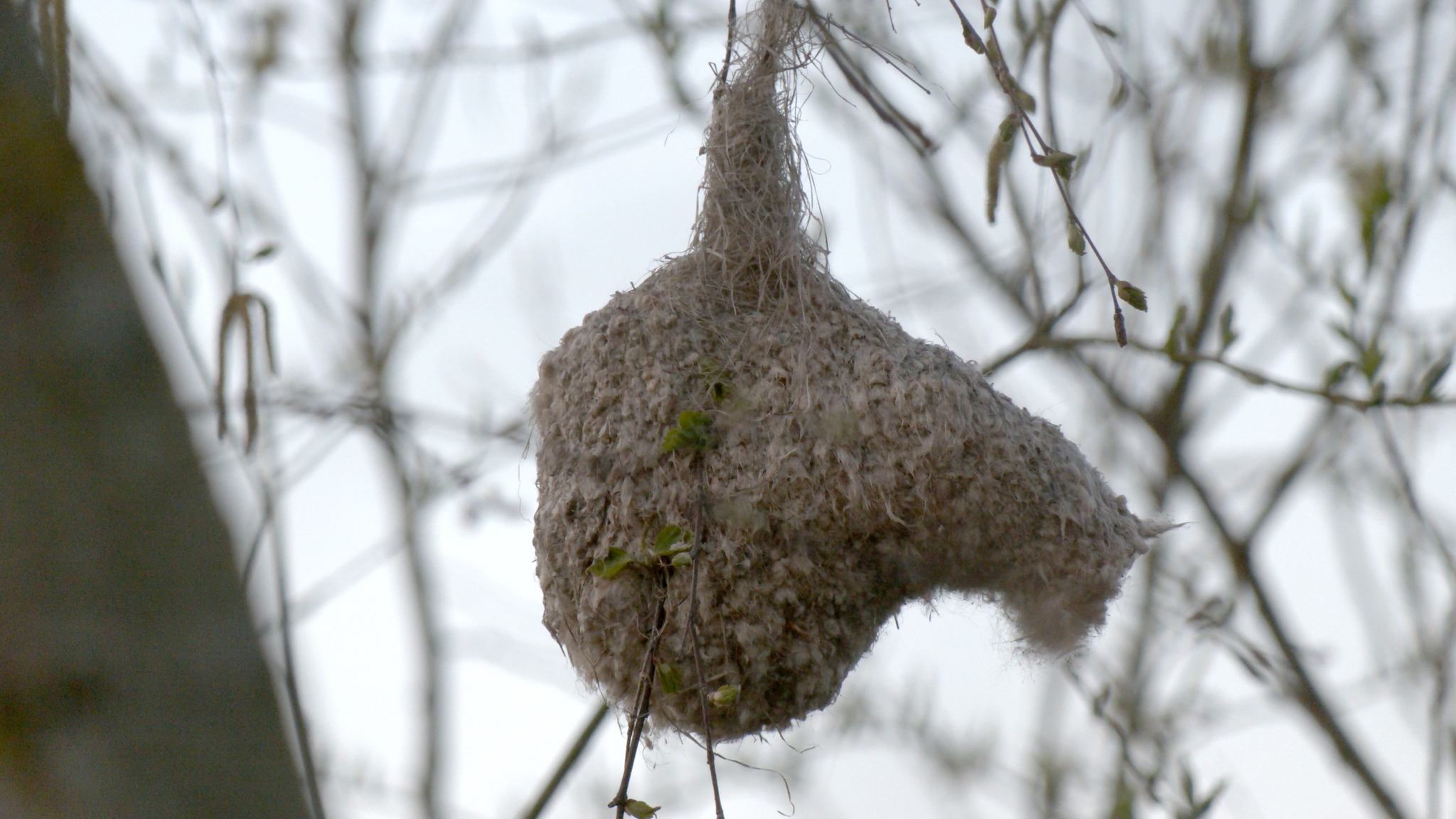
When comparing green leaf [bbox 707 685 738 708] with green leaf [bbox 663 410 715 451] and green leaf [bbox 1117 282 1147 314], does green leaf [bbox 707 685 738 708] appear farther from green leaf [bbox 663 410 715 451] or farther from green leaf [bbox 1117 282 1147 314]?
green leaf [bbox 1117 282 1147 314]

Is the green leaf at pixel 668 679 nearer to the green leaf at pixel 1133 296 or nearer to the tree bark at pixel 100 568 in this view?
the tree bark at pixel 100 568

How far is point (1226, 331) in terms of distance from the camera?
176 cm

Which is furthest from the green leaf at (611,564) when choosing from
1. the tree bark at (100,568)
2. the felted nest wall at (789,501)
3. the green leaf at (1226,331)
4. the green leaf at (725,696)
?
the green leaf at (1226,331)

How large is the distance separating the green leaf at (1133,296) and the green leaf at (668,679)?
2.00ft

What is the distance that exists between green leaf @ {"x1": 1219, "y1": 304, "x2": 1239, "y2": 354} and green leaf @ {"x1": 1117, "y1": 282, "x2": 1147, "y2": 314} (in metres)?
0.54

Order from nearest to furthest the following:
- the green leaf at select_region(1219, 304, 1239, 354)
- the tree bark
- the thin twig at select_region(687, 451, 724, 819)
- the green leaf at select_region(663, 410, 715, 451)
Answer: the tree bark
the thin twig at select_region(687, 451, 724, 819)
the green leaf at select_region(663, 410, 715, 451)
the green leaf at select_region(1219, 304, 1239, 354)

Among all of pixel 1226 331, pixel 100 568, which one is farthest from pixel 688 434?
pixel 1226 331

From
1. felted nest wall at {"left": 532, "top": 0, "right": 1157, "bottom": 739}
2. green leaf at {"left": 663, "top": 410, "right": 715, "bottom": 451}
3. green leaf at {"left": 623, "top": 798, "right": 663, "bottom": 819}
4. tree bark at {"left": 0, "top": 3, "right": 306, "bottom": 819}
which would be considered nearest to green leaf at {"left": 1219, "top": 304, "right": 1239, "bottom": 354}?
felted nest wall at {"left": 532, "top": 0, "right": 1157, "bottom": 739}

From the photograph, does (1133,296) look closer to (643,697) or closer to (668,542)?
(668,542)

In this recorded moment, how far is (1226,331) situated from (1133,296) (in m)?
0.57

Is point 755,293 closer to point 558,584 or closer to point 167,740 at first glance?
point 558,584

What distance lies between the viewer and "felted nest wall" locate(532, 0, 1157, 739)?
1413 mm

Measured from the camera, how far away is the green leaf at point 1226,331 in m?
1.75

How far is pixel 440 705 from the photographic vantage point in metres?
5.01
